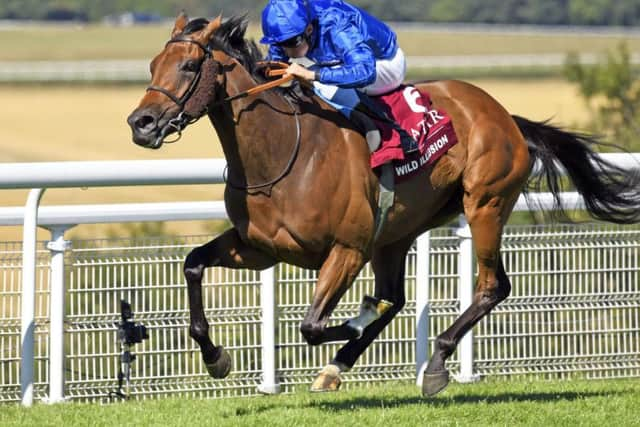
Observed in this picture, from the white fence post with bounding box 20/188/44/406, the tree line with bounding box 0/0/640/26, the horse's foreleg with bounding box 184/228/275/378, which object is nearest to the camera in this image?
the horse's foreleg with bounding box 184/228/275/378

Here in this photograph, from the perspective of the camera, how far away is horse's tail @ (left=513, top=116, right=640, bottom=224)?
590 centimetres

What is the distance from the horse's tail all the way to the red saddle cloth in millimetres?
811

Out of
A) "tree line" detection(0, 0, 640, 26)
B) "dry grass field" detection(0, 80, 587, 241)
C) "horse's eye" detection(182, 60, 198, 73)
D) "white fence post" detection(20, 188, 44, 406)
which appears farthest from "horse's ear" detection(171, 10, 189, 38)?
"tree line" detection(0, 0, 640, 26)

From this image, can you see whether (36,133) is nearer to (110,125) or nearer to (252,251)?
(110,125)

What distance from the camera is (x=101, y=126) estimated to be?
30406mm

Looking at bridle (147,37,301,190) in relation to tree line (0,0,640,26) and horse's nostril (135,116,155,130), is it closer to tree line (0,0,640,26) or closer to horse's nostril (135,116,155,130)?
horse's nostril (135,116,155,130)

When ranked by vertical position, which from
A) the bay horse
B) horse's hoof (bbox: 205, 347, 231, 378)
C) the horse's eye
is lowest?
horse's hoof (bbox: 205, 347, 231, 378)

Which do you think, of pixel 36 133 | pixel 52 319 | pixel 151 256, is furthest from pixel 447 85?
pixel 36 133

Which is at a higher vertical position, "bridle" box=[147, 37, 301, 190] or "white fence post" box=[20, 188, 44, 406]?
"bridle" box=[147, 37, 301, 190]

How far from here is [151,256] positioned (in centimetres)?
581

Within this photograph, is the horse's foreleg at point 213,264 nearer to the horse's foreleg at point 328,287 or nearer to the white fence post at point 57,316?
the horse's foreleg at point 328,287

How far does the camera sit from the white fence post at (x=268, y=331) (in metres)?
5.79

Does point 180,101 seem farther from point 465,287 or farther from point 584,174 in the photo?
point 584,174

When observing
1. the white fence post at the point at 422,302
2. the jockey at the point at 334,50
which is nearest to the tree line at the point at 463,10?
the white fence post at the point at 422,302
